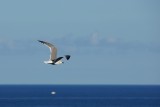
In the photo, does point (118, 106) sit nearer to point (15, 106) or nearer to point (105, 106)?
point (105, 106)

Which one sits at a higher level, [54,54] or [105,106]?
[105,106]

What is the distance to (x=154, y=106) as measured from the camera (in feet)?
463

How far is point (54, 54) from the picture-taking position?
168 feet

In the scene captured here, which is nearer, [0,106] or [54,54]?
[54,54]

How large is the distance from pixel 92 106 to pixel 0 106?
16.0 metres

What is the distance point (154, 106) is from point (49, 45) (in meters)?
93.1

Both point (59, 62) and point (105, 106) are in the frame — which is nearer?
point (59, 62)

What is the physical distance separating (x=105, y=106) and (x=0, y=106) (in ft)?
59.7

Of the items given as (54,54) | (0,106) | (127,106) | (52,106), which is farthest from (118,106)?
(54,54)

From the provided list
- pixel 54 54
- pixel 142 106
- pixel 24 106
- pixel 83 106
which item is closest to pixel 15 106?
pixel 24 106

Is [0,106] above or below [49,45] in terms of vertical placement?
above

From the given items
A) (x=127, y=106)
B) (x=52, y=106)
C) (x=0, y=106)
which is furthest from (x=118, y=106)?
(x=0, y=106)

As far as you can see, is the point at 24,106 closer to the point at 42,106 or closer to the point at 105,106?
the point at 42,106

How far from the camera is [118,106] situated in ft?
467
